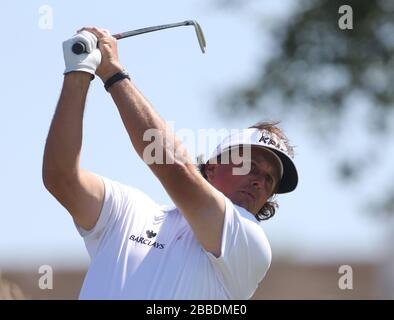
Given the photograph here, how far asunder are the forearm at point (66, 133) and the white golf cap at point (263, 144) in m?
0.83

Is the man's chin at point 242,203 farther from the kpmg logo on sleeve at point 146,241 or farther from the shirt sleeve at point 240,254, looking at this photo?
the kpmg logo on sleeve at point 146,241

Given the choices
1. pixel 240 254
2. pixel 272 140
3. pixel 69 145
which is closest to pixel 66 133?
pixel 69 145

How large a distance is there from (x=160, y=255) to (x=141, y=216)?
22 cm

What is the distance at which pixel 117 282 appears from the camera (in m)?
4.95

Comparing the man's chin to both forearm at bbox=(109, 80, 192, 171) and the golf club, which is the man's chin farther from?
the golf club

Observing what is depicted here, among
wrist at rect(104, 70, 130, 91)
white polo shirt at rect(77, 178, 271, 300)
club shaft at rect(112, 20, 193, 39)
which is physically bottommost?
white polo shirt at rect(77, 178, 271, 300)

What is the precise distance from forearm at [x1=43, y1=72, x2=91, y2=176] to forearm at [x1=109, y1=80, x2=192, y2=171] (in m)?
0.15

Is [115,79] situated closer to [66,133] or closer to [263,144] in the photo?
[66,133]

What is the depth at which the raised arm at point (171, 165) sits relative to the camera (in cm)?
489

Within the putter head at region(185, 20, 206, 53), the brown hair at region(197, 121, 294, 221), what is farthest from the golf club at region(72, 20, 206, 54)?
the brown hair at region(197, 121, 294, 221)

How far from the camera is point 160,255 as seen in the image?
5039 millimetres

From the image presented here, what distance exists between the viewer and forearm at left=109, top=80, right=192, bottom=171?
4879 millimetres
